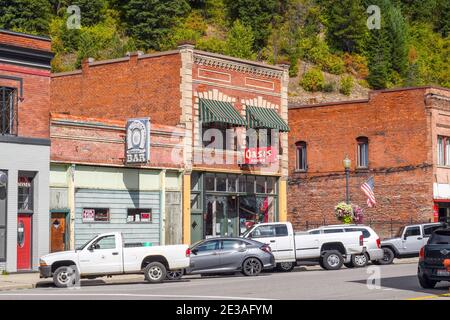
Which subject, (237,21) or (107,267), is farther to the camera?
(237,21)

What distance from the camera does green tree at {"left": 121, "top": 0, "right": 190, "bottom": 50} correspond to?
106 meters

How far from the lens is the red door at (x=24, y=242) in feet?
108

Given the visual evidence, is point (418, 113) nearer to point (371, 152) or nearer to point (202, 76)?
point (371, 152)

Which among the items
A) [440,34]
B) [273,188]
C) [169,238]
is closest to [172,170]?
[169,238]

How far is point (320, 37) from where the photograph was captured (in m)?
127

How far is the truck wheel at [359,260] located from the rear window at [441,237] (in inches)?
459

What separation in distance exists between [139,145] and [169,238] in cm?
453

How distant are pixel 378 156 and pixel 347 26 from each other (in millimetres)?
75513

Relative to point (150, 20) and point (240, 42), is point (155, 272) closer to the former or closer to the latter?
point (150, 20)

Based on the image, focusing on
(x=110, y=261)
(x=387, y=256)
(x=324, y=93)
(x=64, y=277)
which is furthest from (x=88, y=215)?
(x=324, y=93)

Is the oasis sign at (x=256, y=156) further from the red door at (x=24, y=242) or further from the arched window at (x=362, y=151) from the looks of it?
the arched window at (x=362, y=151)

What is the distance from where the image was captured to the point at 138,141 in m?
36.3

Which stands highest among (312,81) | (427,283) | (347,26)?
(347,26)

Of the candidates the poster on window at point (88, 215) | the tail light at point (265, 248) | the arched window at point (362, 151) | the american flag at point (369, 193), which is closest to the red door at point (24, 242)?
the poster on window at point (88, 215)
